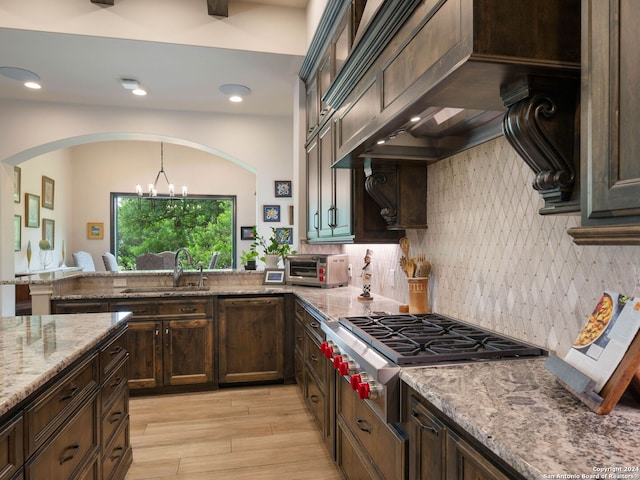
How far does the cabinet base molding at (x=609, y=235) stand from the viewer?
0.83 metres

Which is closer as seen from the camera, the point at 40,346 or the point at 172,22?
the point at 40,346

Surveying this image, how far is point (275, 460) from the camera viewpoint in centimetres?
247

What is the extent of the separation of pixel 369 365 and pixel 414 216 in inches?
49.8

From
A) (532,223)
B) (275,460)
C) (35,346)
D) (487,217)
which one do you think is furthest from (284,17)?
(275,460)

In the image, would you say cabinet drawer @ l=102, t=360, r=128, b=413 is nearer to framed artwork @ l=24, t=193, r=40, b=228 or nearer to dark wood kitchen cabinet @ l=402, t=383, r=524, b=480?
dark wood kitchen cabinet @ l=402, t=383, r=524, b=480

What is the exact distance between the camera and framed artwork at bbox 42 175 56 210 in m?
6.89

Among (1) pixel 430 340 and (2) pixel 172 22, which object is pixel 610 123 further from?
(2) pixel 172 22

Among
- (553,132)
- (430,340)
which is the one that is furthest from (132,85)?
(553,132)

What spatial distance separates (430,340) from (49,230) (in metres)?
7.56

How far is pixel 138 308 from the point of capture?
3.48 m

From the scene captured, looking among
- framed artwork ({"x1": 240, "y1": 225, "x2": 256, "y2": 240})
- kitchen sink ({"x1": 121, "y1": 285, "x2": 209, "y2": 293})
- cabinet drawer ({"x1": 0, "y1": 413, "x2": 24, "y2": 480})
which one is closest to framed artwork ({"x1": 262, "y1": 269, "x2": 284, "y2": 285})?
kitchen sink ({"x1": 121, "y1": 285, "x2": 209, "y2": 293})

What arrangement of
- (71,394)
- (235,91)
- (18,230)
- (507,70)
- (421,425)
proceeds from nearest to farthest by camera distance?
(507,70), (421,425), (71,394), (235,91), (18,230)

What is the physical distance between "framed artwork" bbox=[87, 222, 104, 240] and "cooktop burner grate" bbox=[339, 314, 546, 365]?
304 inches

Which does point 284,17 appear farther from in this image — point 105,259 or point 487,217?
point 105,259
